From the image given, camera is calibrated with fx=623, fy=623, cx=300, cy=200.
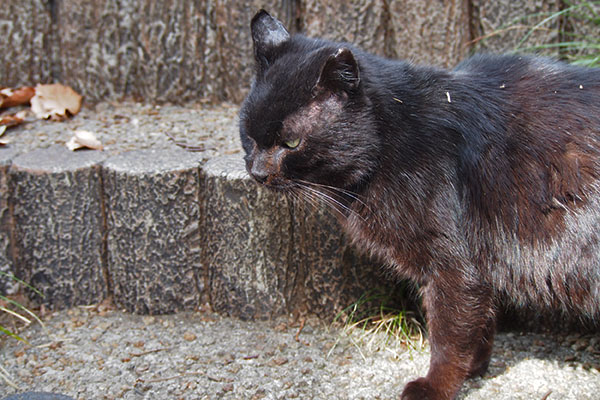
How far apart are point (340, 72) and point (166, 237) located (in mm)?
1194

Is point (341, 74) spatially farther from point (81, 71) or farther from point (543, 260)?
point (81, 71)

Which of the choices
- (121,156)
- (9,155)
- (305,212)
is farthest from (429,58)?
(9,155)

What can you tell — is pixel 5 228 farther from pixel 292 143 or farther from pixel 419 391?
pixel 419 391

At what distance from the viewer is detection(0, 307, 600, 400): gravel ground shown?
247 cm

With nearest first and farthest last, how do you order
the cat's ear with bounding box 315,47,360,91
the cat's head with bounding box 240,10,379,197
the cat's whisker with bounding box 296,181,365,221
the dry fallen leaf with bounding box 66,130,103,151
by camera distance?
the cat's ear with bounding box 315,47,360,91
the cat's head with bounding box 240,10,379,197
the cat's whisker with bounding box 296,181,365,221
the dry fallen leaf with bounding box 66,130,103,151

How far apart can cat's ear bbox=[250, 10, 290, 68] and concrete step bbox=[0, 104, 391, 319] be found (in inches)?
21.6

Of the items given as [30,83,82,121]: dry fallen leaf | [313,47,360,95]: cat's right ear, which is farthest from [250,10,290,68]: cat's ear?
[30,83,82,121]: dry fallen leaf

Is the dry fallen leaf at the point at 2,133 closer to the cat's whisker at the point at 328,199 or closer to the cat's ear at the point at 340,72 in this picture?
the cat's whisker at the point at 328,199

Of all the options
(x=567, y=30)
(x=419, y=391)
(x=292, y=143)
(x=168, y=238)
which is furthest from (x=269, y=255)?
(x=567, y=30)

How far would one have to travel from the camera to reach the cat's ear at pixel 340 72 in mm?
2051

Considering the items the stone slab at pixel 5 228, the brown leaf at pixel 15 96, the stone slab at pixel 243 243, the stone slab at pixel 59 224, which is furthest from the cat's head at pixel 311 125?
the brown leaf at pixel 15 96

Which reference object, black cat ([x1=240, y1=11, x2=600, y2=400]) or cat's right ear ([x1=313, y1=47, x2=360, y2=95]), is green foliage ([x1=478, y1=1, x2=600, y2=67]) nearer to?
black cat ([x1=240, y1=11, x2=600, y2=400])

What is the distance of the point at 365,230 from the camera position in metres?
2.38

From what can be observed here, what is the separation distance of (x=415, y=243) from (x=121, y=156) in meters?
1.42
